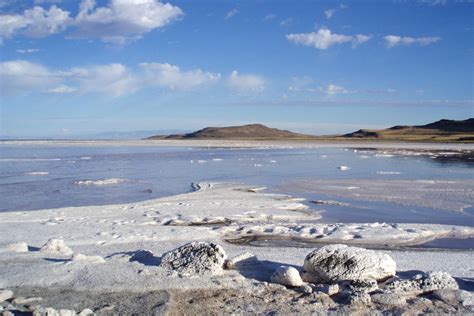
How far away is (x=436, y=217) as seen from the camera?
11.4 m

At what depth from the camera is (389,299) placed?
541 cm

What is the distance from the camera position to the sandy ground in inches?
216

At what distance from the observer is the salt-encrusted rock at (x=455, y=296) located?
5.34 m

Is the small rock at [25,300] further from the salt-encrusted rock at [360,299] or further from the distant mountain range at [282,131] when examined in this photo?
the distant mountain range at [282,131]

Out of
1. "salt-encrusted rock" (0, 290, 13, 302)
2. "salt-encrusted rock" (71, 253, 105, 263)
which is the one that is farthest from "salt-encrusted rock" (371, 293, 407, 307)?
"salt-encrusted rock" (0, 290, 13, 302)

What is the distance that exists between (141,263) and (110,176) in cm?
1549

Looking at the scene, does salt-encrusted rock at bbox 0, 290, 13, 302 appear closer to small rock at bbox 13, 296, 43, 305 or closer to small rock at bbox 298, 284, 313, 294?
small rock at bbox 13, 296, 43, 305

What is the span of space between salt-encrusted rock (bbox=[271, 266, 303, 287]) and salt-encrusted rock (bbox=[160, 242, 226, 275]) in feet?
2.52

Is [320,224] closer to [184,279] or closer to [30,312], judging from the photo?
[184,279]

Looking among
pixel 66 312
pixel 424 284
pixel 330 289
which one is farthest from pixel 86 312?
pixel 424 284

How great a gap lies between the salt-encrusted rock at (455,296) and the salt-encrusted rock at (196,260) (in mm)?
2619

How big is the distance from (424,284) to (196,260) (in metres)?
2.78

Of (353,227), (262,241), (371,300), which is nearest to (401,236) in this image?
(353,227)

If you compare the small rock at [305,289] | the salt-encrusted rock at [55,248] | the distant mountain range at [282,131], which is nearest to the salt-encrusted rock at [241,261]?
the small rock at [305,289]
